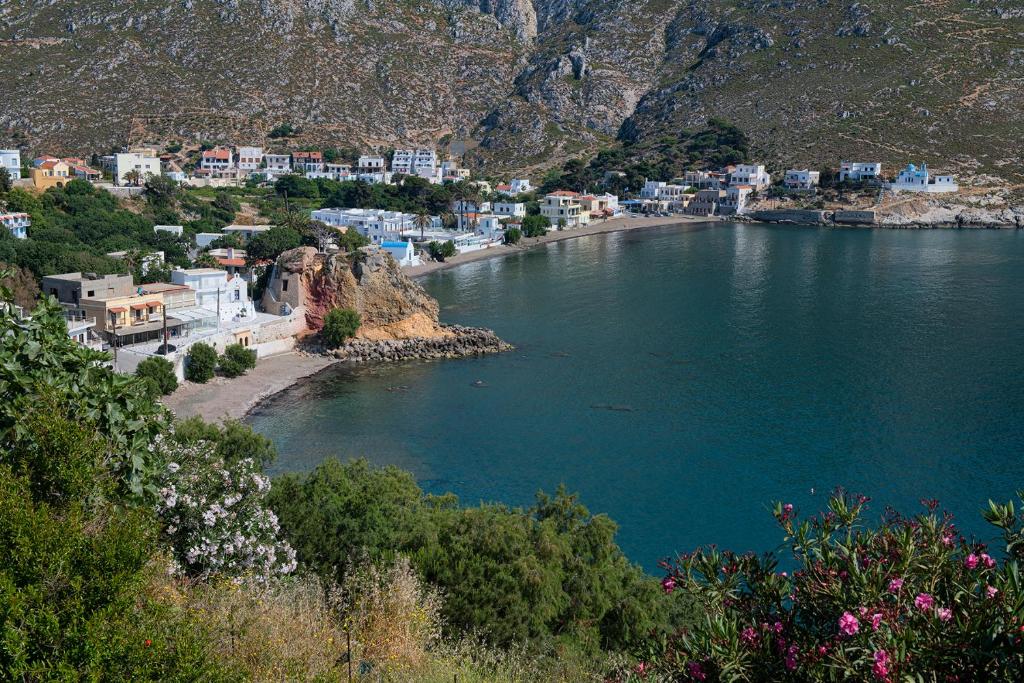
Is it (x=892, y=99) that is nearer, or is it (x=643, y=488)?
(x=643, y=488)

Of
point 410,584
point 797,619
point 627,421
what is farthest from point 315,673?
point 627,421

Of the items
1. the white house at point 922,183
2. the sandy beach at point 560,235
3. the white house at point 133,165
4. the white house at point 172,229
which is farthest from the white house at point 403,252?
the white house at point 922,183

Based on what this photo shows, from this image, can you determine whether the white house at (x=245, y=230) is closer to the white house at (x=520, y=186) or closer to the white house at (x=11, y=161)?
the white house at (x=11, y=161)

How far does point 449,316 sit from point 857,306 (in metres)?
22.0

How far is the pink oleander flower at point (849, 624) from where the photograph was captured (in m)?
5.43

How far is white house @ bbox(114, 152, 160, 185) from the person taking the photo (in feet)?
267

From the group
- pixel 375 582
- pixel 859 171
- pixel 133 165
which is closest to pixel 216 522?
pixel 375 582

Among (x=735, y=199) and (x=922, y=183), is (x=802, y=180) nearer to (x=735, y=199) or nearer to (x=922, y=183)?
(x=735, y=199)

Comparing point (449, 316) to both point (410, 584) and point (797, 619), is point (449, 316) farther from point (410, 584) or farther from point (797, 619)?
point (797, 619)

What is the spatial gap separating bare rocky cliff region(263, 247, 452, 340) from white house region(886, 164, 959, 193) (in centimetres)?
6998

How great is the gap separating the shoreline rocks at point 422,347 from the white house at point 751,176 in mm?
67917

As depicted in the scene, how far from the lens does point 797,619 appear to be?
21.5 feet

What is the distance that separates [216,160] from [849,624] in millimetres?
98857

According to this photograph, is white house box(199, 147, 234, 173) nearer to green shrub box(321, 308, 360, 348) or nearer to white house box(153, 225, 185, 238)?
white house box(153, 225, 185, 238)
